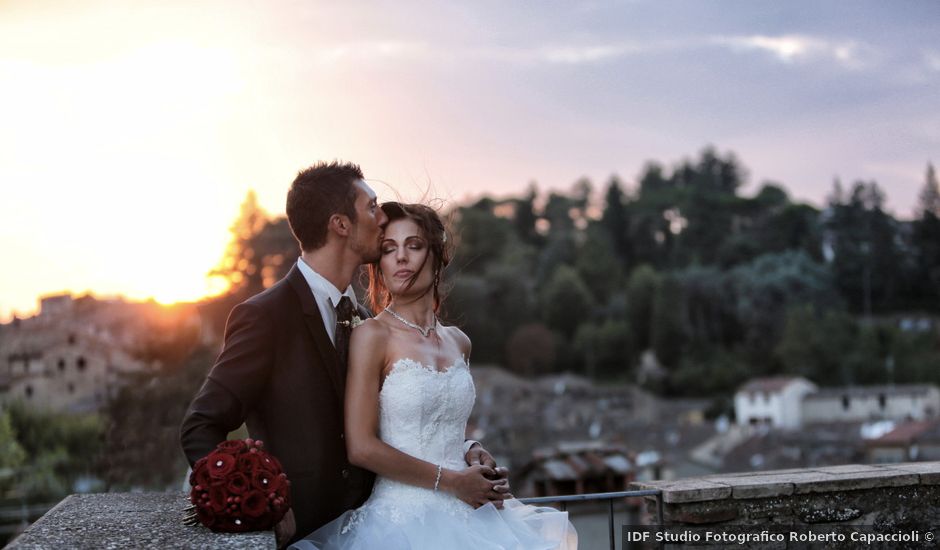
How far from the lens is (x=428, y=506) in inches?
125

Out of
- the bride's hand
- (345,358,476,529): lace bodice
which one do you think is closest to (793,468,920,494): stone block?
the bride's hand

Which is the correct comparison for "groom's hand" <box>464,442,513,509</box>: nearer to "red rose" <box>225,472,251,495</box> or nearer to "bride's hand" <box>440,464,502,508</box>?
"bride's hand" <box>440,464,502,508</box>

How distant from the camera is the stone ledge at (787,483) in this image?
4.25 m

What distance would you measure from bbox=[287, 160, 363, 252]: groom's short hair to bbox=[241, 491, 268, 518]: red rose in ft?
3.05

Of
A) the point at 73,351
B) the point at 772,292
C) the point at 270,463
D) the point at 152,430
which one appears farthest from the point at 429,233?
the point at 772,292

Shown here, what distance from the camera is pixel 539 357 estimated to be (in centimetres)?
7762

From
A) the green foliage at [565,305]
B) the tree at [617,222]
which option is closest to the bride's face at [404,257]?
the green foliage at [565,305]

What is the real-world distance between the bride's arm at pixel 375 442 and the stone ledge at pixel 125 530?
53 centimetres

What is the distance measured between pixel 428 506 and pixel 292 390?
600 mm

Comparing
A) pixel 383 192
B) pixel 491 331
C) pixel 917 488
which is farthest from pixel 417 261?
pixel 491 331

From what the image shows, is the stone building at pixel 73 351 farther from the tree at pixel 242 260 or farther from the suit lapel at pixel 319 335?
the suit lapel at pixel 319 335

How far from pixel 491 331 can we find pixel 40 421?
56147 mm

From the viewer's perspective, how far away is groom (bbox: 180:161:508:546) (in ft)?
9.27

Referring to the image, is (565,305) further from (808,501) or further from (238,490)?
(238,490)
